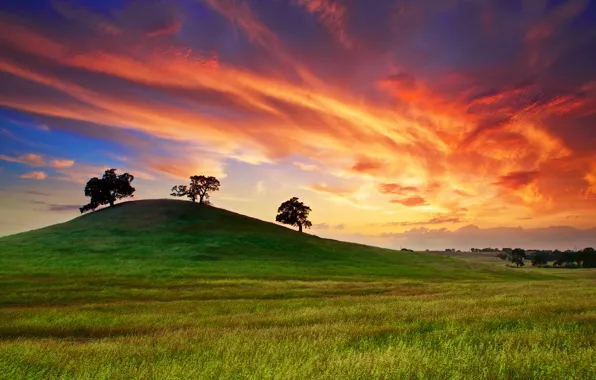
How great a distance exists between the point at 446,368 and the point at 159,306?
738 inches

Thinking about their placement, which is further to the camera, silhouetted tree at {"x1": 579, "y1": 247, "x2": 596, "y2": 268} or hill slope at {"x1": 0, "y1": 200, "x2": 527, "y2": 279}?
silhouetted tree at {"x1": 579, "y1": 247, "x2": 596, "y2": 268}

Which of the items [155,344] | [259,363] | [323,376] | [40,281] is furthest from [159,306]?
[40,281]

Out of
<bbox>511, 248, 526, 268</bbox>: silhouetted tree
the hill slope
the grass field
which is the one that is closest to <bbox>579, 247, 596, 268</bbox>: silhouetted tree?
<bbox>511, 248, 526, 268</bbox>: silhouetted tree

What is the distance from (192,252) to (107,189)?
5381 centimetres

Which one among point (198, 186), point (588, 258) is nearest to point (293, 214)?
point (198, 186)

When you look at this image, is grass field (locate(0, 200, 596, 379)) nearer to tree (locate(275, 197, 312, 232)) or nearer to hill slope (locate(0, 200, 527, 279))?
hill slope (locate(0, 200, 527, 279))

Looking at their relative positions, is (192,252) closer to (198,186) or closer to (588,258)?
(198,186)

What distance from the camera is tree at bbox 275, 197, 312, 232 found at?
115 meters

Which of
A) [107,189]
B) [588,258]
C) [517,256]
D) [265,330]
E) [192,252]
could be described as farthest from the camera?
[517,256]

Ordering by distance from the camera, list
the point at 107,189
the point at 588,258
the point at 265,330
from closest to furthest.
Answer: the point at 265,330 < the point at 107,189 < the point at 588,258

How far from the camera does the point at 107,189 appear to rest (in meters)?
109

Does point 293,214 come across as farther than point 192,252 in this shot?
Yes

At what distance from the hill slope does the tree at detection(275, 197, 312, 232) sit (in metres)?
10.0

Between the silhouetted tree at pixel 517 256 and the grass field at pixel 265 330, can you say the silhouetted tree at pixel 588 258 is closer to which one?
the silhouetted tree at pixel 517 256
